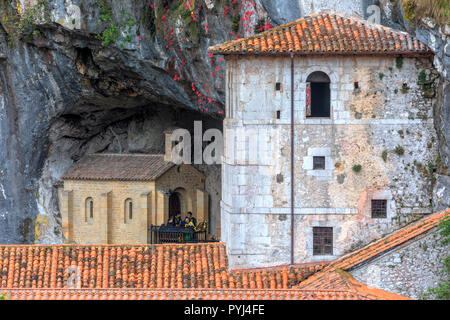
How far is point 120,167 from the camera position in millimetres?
47688

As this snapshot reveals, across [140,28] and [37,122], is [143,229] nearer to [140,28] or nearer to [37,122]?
[37,122]

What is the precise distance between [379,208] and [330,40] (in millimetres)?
5534

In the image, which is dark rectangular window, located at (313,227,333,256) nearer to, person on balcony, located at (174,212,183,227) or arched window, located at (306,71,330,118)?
arched window, located at (306,71,330,118)

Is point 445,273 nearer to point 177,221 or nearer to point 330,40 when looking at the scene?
point 330,40

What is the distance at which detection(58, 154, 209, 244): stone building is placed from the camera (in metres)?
46.3

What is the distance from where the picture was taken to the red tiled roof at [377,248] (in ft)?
86.2

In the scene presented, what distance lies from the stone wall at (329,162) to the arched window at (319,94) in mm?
378

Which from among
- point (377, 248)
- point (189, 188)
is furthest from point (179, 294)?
point (189, 188)

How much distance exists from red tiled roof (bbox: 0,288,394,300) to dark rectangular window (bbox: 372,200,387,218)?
4885mm

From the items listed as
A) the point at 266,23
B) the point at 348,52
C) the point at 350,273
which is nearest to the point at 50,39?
the point at 266,23

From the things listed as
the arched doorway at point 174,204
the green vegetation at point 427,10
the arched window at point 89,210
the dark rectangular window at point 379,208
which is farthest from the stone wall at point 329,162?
the arched window at point 89,210

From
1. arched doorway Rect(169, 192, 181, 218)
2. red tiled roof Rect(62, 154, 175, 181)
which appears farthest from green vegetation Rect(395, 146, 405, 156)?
arched doorway Rect(169, 192, 181, 218)

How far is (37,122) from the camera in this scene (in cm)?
4331

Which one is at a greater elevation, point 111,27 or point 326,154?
point 111,27
